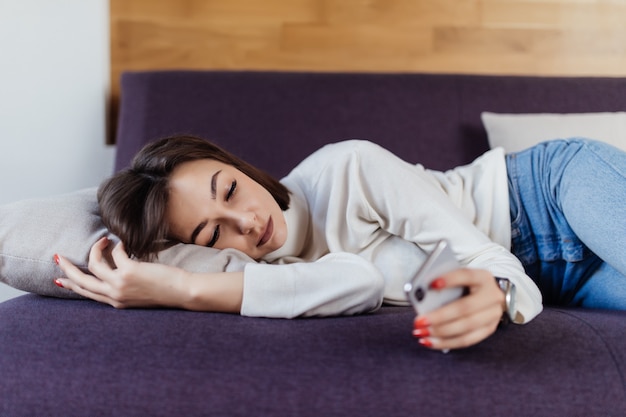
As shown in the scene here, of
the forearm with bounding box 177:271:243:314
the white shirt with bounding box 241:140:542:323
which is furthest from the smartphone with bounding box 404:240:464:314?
the forearm with bounding box 177:271:243:314

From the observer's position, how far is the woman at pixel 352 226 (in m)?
1.25

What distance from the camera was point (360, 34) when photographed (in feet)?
8.48

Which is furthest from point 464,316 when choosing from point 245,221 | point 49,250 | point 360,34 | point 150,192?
point 360,34

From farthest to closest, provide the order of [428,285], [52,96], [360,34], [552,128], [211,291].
Answer: [360,34] → [52,96] → [552,128] → [211,291] → [428,285]

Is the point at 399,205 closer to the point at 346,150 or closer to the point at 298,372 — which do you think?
the point at 346,150

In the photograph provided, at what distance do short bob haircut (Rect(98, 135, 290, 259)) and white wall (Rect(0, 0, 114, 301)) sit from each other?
39.7 inches

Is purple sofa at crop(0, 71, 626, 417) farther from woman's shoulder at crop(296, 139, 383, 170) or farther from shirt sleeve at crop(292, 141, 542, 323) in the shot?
woman's shoulder at crop(296, 139, 383, 170)

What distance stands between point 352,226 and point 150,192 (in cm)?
43

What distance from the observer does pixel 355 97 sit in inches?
87.4

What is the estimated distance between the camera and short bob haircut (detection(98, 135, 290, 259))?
1388 millimetres

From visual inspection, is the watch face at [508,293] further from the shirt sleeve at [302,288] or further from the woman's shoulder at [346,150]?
the woman's shoulder at [346,150]

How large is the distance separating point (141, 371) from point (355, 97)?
137 cm

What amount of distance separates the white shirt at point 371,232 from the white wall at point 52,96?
1121mm

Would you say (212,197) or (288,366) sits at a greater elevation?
(212,197)
